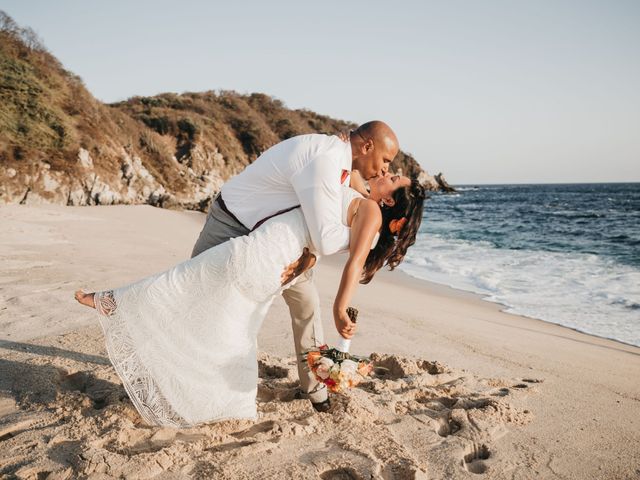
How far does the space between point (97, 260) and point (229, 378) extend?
556cm

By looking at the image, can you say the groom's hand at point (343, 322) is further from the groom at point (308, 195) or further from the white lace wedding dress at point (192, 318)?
the white lace wedding dress at point (192, 318)

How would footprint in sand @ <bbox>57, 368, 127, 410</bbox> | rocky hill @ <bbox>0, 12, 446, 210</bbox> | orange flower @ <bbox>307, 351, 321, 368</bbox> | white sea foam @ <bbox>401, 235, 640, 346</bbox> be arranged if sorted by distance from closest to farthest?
orange flower @ <bbox>307, 351, 321, 368</bbox> → footprint in sand @ <bbox>57, 368, 127, 410</bbox> → white sea foam @ <bbox>401, 235, 640, 346</bbox> → rocky hill @ <bbox>0, 12, 446, 210</bbox>

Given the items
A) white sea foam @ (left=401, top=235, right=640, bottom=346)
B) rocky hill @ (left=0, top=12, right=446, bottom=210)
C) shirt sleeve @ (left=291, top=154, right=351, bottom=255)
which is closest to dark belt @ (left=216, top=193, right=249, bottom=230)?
shirt sleeve @ (left=291, top=154, right=351, bottom=255)

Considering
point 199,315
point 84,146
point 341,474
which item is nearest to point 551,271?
point 341,474

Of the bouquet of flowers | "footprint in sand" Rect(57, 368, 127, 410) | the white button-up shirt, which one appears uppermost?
the white button-up shirt

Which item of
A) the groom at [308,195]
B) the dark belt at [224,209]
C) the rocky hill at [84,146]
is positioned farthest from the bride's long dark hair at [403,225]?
the rocky hill at [84,146]

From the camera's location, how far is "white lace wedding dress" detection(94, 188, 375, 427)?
2.73 m

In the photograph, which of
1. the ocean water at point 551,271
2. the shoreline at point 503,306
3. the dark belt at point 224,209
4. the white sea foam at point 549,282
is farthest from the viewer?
the ocean water at point 551,271

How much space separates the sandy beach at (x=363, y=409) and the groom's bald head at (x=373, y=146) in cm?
165

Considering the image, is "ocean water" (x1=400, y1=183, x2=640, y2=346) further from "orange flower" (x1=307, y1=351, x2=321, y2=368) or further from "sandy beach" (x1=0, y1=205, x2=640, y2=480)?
"orange flower" (x1=307, y1=351, x2=321, y2=368)

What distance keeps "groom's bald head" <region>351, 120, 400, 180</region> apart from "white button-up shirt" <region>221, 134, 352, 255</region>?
132 millimetres

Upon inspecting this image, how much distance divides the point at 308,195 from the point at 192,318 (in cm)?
103

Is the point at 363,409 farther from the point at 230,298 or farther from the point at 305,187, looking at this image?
the point at 305,187

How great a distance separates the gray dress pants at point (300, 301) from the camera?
→ 3.11 meters
